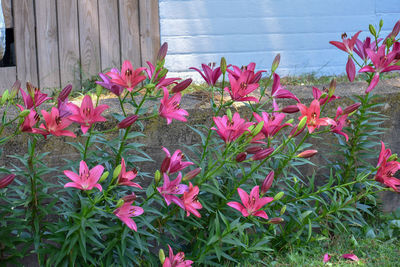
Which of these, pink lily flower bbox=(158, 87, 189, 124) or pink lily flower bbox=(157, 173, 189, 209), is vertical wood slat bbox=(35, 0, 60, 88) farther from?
pink lily flower bbox=(157, 173, 189, 209)

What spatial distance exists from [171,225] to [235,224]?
1.09 ft

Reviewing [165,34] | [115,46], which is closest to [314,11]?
[165,34]

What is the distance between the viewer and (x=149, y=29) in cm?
431

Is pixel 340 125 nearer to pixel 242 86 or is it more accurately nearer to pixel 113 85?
pixel 242 86

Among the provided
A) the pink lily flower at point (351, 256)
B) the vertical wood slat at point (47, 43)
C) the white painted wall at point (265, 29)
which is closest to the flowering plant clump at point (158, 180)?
the pink lily flower at point (351, 256)

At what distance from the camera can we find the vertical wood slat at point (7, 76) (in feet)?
13.1

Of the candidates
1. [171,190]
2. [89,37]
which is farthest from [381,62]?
[89,37]

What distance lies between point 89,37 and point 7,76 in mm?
733

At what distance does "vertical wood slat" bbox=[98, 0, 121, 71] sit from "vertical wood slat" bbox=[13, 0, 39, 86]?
0.55m

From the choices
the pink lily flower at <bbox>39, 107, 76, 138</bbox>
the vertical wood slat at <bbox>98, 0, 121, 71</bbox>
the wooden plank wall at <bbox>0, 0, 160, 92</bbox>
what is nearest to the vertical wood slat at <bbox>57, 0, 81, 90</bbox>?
the wooden plank wall at <bbox>0, 0, 160, 92</bbox>

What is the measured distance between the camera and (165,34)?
4535 mm

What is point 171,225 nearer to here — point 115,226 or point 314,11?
point 115,226

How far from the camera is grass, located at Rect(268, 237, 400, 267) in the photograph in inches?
95.5

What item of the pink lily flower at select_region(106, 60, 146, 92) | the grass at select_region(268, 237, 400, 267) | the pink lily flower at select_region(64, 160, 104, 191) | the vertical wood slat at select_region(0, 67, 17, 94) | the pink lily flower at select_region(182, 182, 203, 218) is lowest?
the grass at select_region(268, 237, 400, 267)
